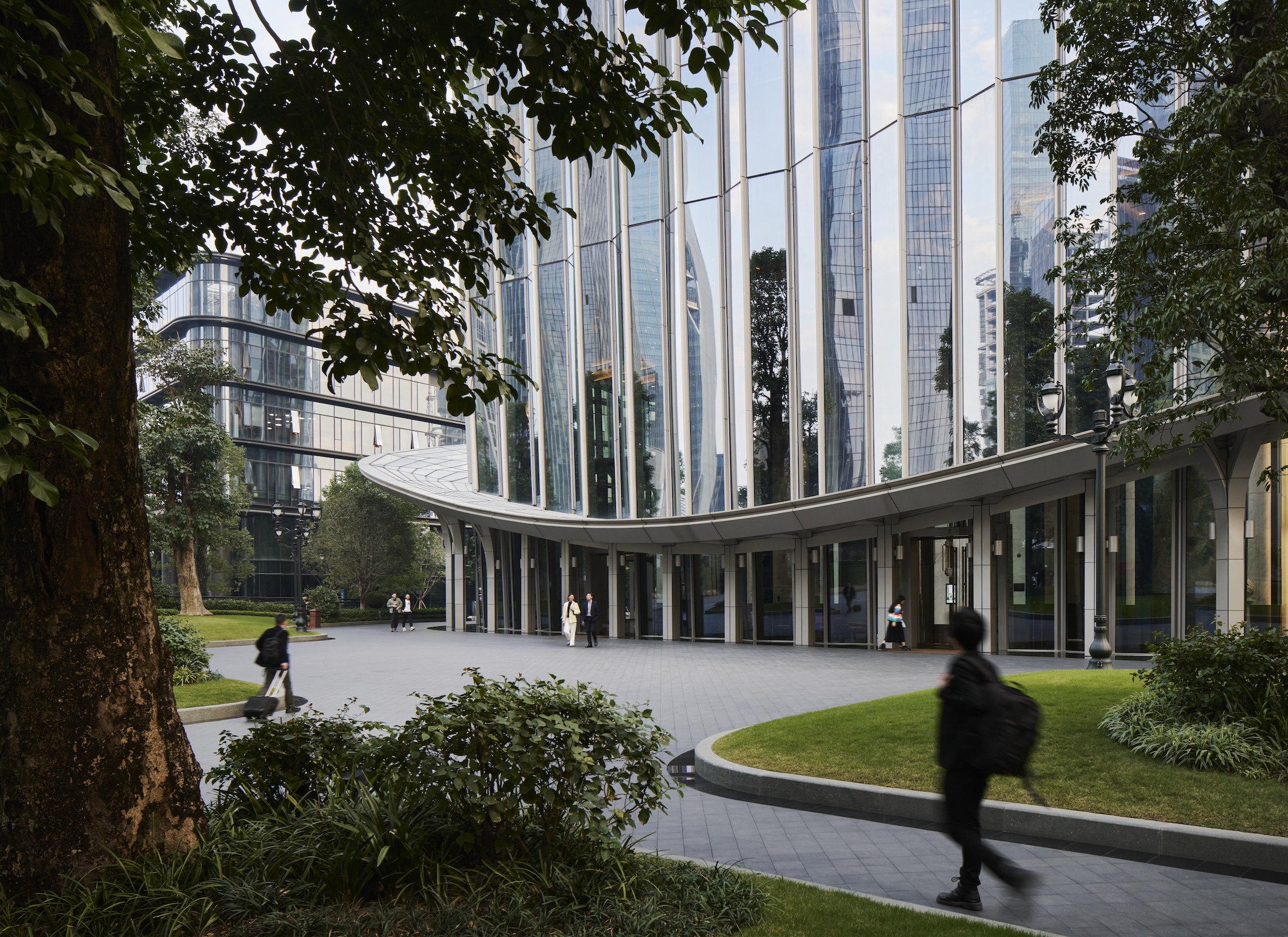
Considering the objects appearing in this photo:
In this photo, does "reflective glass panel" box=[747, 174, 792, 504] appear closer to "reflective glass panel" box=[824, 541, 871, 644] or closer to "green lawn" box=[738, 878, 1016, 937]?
"reflective glass panel" box=[824, 541, 871, 644]

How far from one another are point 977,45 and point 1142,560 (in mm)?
12281

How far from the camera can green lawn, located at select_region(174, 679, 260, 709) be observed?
50.5 feet

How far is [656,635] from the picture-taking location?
1303 inches

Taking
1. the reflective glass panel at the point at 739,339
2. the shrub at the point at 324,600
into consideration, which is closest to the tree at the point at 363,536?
the shrub at the point at 324,600

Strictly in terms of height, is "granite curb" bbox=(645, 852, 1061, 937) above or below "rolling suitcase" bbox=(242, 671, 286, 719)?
above

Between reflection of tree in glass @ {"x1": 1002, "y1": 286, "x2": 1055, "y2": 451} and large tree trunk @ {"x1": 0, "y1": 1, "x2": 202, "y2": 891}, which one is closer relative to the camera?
large tree trunk @ {"x1": 0, "y1": 1, "x2": 202, "y2": 891}

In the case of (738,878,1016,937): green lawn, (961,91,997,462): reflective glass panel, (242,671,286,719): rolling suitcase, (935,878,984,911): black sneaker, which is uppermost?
(961,91,997,462): reflective glass panel

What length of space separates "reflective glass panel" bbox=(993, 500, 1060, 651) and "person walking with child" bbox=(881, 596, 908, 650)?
2.79m

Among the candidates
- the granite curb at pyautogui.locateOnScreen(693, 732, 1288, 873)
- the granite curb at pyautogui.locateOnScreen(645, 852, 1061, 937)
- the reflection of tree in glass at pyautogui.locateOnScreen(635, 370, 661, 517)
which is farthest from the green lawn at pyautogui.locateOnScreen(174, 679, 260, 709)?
the reflection of tree in glass at pyautogui.locateOnScreen(635, 370, 661, 517)

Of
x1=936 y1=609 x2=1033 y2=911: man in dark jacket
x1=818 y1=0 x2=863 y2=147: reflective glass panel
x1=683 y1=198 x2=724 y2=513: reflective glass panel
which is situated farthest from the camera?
x1=683 y1=198 x2=724 y2=513: reflective glass panel

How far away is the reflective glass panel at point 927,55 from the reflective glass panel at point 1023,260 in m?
1.78

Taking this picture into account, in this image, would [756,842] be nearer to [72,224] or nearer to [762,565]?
[72,224]

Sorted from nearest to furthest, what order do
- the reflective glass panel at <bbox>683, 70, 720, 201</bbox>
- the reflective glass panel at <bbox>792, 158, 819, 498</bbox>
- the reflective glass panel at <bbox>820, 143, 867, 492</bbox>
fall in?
the reflective glass panel at <bbox>820, 143, 867, 492</bbox> < the reflective glass panel at <bbox>792, 158, 819, 498</bbox> < the reflective glass panel at <bbox>683, 70, 720, 201</bbox>

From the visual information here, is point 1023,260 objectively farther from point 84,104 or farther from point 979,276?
point 84,104
